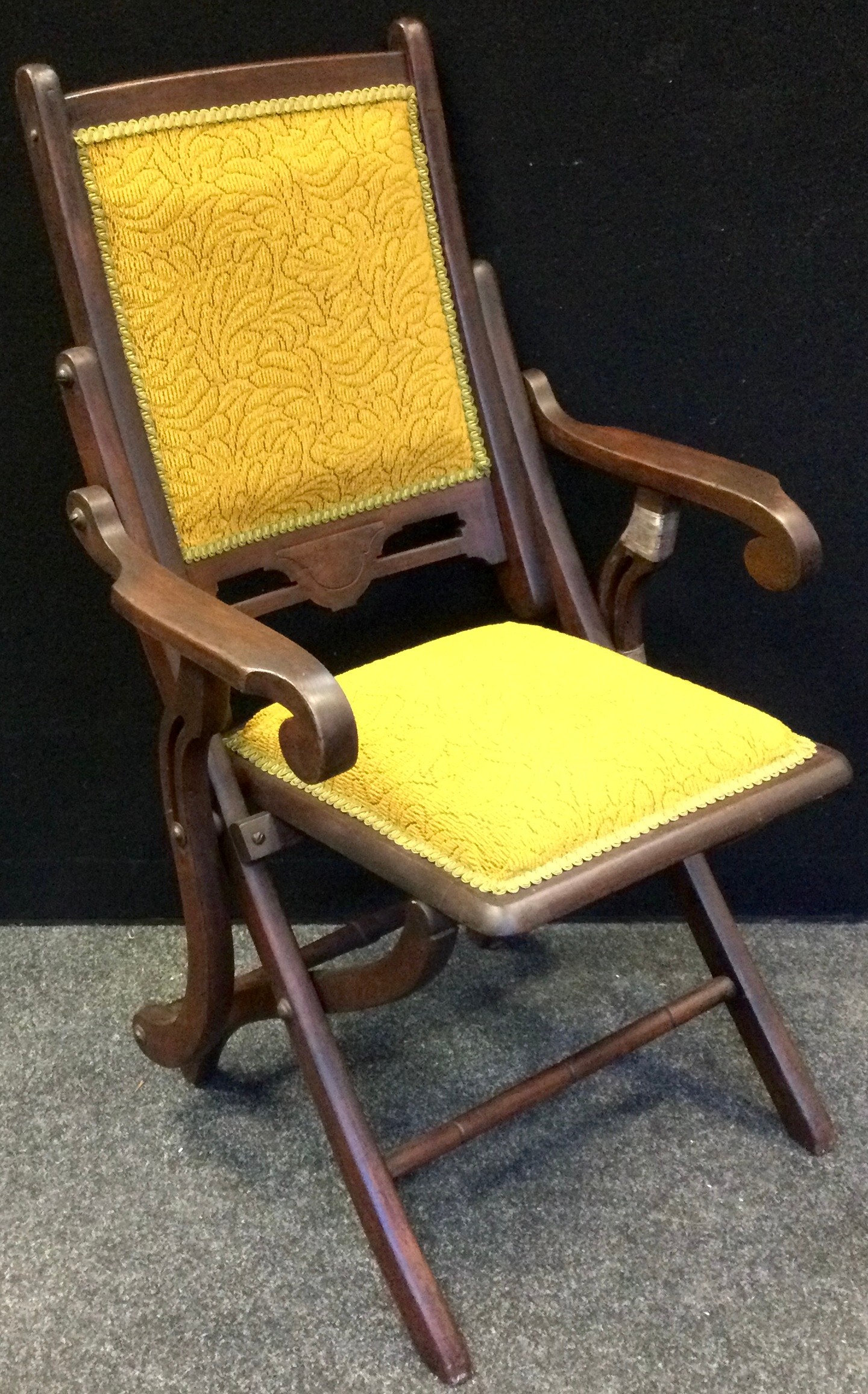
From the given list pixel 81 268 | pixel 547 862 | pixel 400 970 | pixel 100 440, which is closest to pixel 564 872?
pixel 547 862

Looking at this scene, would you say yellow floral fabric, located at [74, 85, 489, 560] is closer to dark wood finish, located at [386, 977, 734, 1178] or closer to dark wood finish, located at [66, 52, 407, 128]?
dark wood finish, located at [66, 52, 407, 128]

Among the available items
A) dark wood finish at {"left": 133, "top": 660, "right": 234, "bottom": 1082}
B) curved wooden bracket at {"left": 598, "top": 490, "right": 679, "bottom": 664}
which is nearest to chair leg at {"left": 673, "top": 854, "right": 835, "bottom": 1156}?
curved wooden bracket at {"left": 598, "top": 490, "right": 679, "bottom": 664}

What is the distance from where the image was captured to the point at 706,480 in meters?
1.13

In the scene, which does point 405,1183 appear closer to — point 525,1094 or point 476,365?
point 525,1094

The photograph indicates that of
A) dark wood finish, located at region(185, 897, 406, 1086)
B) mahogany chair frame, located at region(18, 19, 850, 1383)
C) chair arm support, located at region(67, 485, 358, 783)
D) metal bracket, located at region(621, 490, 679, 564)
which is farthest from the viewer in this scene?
dark wood finish, located at region(185, 897, 406, 1086)

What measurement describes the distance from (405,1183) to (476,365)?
856 millimetres

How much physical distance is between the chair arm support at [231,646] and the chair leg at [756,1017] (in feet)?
1.91

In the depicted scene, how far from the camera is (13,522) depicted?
4.78 feet

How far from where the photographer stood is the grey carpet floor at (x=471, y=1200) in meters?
1.11

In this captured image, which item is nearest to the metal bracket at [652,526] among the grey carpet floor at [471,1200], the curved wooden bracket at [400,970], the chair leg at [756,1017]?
the chair leg at [756,1017]

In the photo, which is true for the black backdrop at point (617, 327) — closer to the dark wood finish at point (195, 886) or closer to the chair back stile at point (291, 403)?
the chair back stile at point (291, 403)

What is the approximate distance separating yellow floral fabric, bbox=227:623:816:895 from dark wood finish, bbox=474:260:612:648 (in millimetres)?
128

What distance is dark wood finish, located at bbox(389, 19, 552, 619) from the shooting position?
1219 millimetres

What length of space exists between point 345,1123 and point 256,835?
10.6 inches
